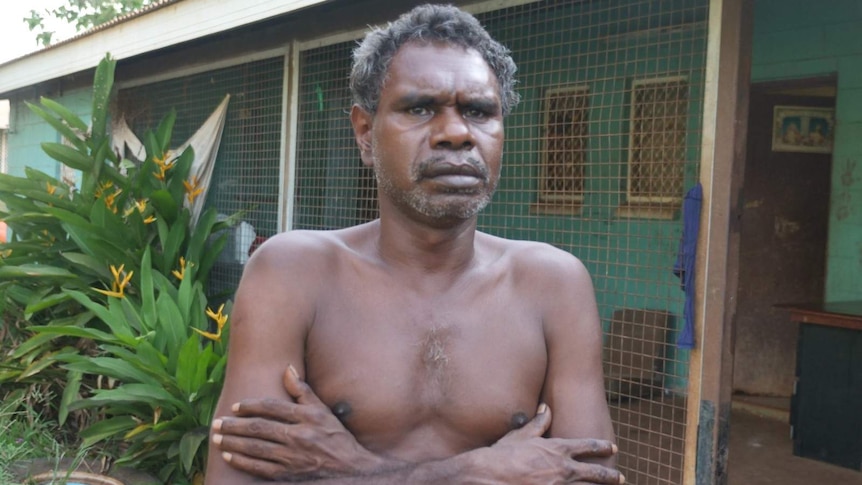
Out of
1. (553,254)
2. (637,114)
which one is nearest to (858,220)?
(637,114)

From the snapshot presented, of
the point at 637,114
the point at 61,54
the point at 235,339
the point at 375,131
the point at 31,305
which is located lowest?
the point at 31,305

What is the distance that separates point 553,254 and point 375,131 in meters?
0.52

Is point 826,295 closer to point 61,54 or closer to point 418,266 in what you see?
point 418,266

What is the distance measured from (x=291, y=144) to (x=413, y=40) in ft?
12.8

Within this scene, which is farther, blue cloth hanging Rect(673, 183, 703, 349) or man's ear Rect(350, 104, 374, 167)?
blue cloth hanging Rect(673, 183, 703, 349)

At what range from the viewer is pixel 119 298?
16.0 ft

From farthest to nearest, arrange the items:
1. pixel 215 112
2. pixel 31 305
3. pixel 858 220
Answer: pixel 215 112 < pixel 858 220 < pixel 31 305

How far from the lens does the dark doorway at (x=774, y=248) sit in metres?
6.74

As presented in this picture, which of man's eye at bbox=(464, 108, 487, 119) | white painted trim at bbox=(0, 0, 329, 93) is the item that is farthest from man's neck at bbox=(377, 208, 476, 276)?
white painted trim at bbox=(0, 0, 329, 93)

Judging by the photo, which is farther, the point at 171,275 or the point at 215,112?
the point at 215,112

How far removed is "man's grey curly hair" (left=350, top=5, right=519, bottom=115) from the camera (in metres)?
1.77

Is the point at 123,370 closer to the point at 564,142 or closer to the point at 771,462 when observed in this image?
the point at 564,142

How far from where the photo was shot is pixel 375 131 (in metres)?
1.79

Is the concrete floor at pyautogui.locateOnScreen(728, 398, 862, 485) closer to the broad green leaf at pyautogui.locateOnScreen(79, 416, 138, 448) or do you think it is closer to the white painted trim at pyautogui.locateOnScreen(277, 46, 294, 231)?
the white painted trim at pyautogui.locateOnScreen(277, 46, 294, 231)
